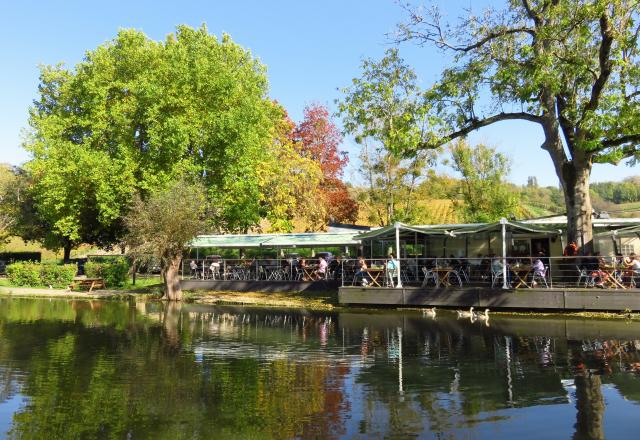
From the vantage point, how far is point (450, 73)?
1953 cm

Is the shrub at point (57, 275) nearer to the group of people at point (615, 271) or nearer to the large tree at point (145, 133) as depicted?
the large tree at point (145, 133)

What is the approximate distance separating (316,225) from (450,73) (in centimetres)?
2234

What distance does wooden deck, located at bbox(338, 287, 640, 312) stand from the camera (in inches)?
668

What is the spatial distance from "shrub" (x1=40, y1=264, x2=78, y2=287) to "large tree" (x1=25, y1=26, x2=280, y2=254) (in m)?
1.92

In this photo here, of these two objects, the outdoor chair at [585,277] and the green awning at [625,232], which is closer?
the outdoor chair at [585,277]

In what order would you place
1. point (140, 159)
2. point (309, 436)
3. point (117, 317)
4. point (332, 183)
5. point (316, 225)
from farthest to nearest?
1. point (332, 183)
2. point (316, 225)
3. point (140, 159)
4. point (117, 317)
5. point (309, 436)

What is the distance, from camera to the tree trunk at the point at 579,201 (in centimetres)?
1930

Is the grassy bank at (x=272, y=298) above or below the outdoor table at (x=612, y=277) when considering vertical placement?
below

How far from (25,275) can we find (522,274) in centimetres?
2647

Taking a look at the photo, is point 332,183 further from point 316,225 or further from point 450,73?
point 450,73

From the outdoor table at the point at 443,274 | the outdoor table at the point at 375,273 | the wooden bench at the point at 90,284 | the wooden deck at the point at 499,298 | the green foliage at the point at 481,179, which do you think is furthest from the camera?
the green foliage at the point at 481,179

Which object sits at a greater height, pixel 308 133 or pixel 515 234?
pixel 308 133

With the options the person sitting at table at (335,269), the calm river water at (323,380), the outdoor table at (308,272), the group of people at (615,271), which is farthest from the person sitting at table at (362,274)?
the group of people at (615,271)

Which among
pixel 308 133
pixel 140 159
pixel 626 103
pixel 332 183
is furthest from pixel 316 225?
pixel 626 103
